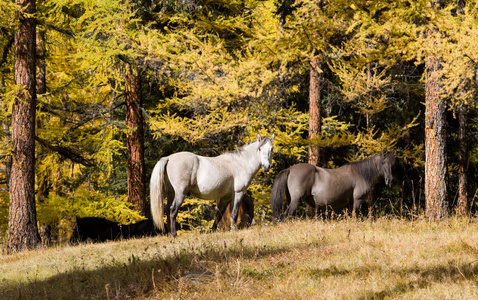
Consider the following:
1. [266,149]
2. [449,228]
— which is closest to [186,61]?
[266,149]

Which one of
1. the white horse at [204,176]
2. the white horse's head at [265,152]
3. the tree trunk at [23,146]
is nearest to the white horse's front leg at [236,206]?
the white horse at [204,176]

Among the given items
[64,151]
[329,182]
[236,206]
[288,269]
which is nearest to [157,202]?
[236,206]

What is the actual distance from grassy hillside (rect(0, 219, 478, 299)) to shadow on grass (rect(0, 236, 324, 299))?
1 cm

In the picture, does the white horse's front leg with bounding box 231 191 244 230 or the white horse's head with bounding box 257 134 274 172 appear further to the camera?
the white horse's head with bounding box 257 134 274 172

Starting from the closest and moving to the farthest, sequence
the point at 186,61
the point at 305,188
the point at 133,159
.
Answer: the point at 305,188 < the point at 186,61 < the point at 133,159

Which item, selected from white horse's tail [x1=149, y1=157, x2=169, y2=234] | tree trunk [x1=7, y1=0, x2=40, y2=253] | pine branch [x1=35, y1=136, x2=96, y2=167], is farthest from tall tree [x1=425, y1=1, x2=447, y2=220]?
pine branch [x1=35, y1=136, x2=96, y2=167]

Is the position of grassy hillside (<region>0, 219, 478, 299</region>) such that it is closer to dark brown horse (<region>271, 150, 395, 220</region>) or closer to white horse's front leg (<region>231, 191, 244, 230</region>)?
white horse's front leg (<region>231, 191, 244, 230</region>)

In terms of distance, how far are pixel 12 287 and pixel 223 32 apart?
1128 centimetres

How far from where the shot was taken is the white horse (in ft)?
31.9

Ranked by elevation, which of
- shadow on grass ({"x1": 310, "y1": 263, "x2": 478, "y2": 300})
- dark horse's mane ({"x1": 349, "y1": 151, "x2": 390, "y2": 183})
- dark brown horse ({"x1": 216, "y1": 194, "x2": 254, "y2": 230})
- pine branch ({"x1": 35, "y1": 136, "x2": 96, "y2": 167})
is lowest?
dark brown horse ({"x1": 216, "y1": 194, "x2": 254, "y2": 230})

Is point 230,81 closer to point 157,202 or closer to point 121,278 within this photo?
point 157,202

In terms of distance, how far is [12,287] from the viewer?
618 centimetres

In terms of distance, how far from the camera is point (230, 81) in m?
13.1

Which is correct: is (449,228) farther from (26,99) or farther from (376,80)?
(26,99)
